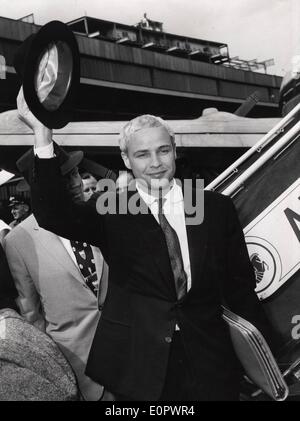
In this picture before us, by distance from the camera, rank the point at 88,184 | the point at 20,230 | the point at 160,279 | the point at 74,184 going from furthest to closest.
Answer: the point at 88,184
the point at 20,230
the point at 74,184
the point at 160,279

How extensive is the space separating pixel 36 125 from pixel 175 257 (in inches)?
24.6

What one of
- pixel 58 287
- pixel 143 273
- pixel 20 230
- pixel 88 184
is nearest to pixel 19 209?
pixel 88 184

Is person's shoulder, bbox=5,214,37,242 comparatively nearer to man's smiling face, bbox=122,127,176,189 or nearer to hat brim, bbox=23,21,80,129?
hat brim, bbox=23,21,80,129

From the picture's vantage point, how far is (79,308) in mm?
2396

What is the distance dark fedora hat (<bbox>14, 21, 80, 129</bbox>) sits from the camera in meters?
1.69

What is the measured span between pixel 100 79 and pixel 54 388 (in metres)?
3.74

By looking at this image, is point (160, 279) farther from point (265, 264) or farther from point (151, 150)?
point (265, 264)

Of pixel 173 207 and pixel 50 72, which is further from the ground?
pixel 50 72

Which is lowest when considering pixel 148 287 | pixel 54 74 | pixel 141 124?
pixel 148 287

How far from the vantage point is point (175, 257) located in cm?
171

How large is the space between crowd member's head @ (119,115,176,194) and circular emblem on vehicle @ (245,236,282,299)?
62cm

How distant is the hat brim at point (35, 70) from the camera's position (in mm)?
1670

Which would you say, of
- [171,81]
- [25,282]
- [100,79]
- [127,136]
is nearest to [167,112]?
[171,81]

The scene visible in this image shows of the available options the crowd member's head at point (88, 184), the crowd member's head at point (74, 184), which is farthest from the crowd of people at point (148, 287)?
the crowd member's head at point (88, 184)
